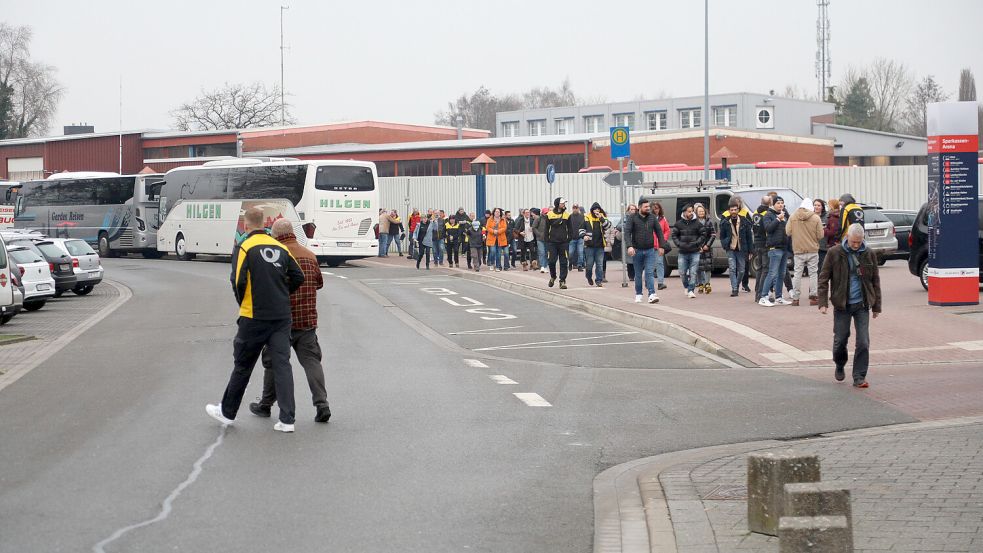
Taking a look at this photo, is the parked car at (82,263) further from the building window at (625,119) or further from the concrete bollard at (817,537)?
the building window at (625,119)

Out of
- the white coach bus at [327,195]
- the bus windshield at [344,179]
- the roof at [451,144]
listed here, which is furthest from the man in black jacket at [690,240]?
the roof at [451,144]

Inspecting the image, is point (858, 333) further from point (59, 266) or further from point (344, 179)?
point (344, 179)

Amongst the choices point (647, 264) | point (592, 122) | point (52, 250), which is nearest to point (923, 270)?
point (647, 264)

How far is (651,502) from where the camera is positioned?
23.2 feet

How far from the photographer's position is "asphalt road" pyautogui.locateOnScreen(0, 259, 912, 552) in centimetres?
656

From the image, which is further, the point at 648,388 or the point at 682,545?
the point at 648,388

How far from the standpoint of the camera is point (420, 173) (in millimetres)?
63906

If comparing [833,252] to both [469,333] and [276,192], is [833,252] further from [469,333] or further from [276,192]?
[276,192]

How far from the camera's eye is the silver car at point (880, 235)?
2797 centimetres

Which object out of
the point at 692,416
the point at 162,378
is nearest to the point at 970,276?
the point at 692,416

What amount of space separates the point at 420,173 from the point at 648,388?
52.5 m

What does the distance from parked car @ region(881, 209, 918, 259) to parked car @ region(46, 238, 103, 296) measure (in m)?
19.9

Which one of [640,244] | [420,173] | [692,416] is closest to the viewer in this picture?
[692,416]

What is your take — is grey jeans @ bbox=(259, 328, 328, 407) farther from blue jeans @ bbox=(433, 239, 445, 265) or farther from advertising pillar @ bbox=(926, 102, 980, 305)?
blue jeans @ bbox=(433, 239, 445, 265)
